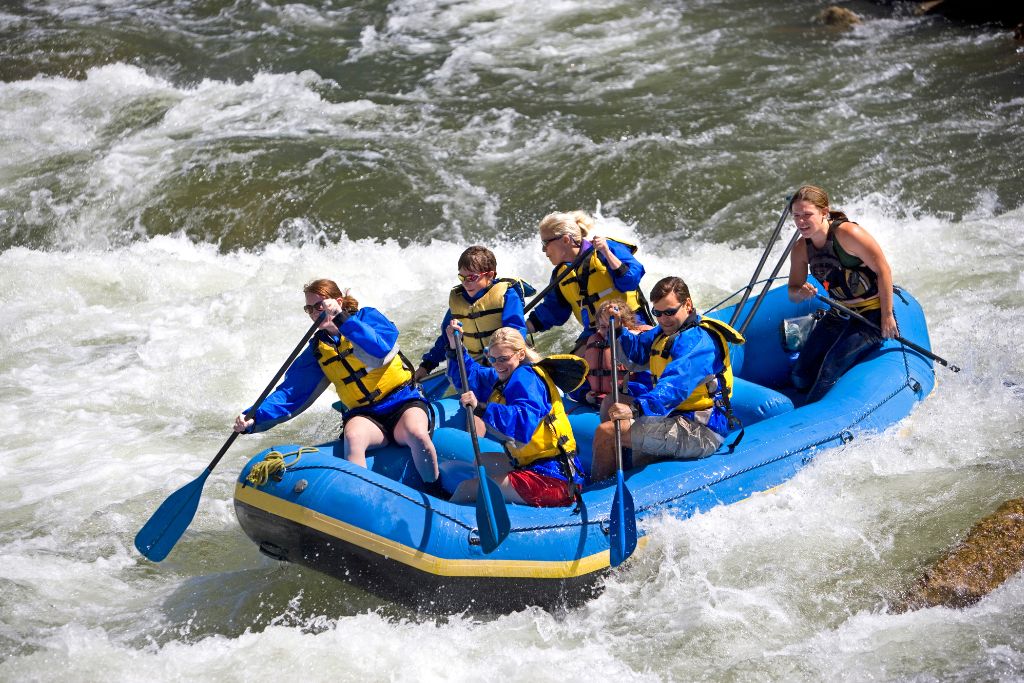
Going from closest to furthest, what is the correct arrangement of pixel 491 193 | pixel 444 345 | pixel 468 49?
pixel 444 345 < pixel 491 193 < pixel 468 49

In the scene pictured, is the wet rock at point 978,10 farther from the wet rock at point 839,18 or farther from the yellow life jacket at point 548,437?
the yellow life jacket at point 548,437

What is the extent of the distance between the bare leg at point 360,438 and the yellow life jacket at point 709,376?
1.27m

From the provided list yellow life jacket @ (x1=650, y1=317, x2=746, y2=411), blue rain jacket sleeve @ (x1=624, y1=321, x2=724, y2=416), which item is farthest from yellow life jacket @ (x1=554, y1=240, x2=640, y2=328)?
blue rain jacket sleeve @ (x1=624, y1=321, x2=724, y2=416)

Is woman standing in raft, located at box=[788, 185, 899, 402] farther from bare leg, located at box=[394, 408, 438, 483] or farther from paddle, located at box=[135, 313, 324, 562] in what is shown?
paddle, located at box=[135, 313, 324, 562]

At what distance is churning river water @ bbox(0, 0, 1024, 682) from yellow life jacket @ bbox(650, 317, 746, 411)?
0.52 metres

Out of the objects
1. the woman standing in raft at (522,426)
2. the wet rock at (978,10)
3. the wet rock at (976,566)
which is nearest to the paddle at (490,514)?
the woman standing in raft at (522,426)

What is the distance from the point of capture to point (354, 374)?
5137mm

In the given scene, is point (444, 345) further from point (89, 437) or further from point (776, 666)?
point (89, 437)

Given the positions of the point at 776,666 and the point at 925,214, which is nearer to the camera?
the point at 776,666

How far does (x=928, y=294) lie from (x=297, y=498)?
4.99 m

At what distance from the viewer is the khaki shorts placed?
5039 mm

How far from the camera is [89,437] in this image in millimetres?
7020

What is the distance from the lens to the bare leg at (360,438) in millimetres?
5039

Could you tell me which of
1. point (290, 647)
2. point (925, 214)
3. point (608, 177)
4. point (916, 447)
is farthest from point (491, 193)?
point (290, 647)
